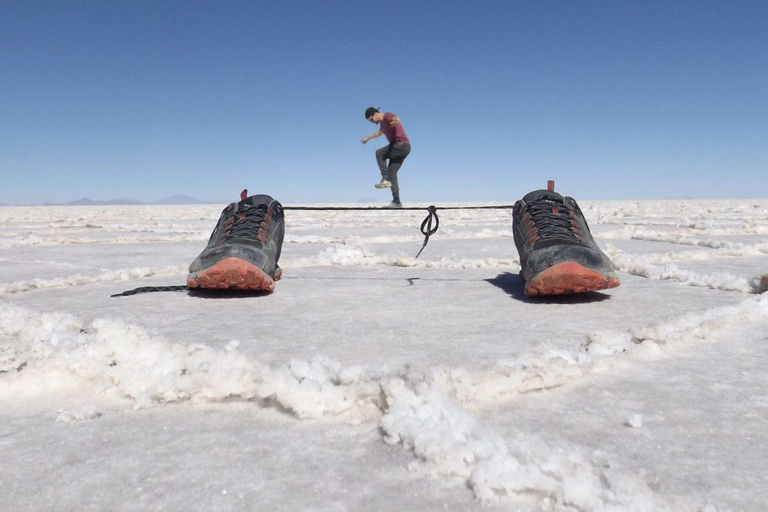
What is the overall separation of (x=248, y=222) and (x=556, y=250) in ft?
4.27

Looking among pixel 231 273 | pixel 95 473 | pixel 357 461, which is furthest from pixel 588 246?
pixel 95 473

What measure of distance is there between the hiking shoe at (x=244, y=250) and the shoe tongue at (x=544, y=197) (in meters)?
1.17

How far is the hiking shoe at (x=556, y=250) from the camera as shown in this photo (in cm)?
172

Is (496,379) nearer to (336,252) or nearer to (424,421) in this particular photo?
(424,421)

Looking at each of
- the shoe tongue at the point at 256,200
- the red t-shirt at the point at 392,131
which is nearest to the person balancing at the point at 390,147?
the red t-shirt at the point at 392,131

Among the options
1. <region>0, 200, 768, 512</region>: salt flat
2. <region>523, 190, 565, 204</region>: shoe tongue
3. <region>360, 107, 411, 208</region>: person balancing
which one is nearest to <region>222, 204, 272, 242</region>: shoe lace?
<region>0, 200, 768, 512</region>: salt flat

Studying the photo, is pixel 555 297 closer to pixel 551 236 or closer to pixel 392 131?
pixel 551 236

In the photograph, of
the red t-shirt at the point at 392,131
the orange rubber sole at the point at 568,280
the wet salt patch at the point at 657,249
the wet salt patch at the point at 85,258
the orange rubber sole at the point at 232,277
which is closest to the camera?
the orange rubber sole at the point at 568,280

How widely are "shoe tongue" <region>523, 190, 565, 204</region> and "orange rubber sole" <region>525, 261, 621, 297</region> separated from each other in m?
0.53

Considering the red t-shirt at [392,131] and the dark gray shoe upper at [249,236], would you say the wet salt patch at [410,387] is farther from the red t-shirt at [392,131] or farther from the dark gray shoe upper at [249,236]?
the red t-shirt at [392,131]

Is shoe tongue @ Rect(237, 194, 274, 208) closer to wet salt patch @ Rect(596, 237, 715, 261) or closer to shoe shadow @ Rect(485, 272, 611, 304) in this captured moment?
shoe shadow @ Rect(485, 272, 611, 304)

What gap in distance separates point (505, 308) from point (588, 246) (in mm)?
478

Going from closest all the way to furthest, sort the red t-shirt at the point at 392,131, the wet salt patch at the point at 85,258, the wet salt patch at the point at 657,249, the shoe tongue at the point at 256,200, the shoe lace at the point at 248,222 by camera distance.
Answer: the shoe lace at the point at 248,222 < the shoe tongue at the point at 256,200 < the wet salt patch at the point at 85,258 < the wet salt patch at the point at 657,249 < the red t-shirt at the point at 392,131

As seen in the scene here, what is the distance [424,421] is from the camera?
0.78m
